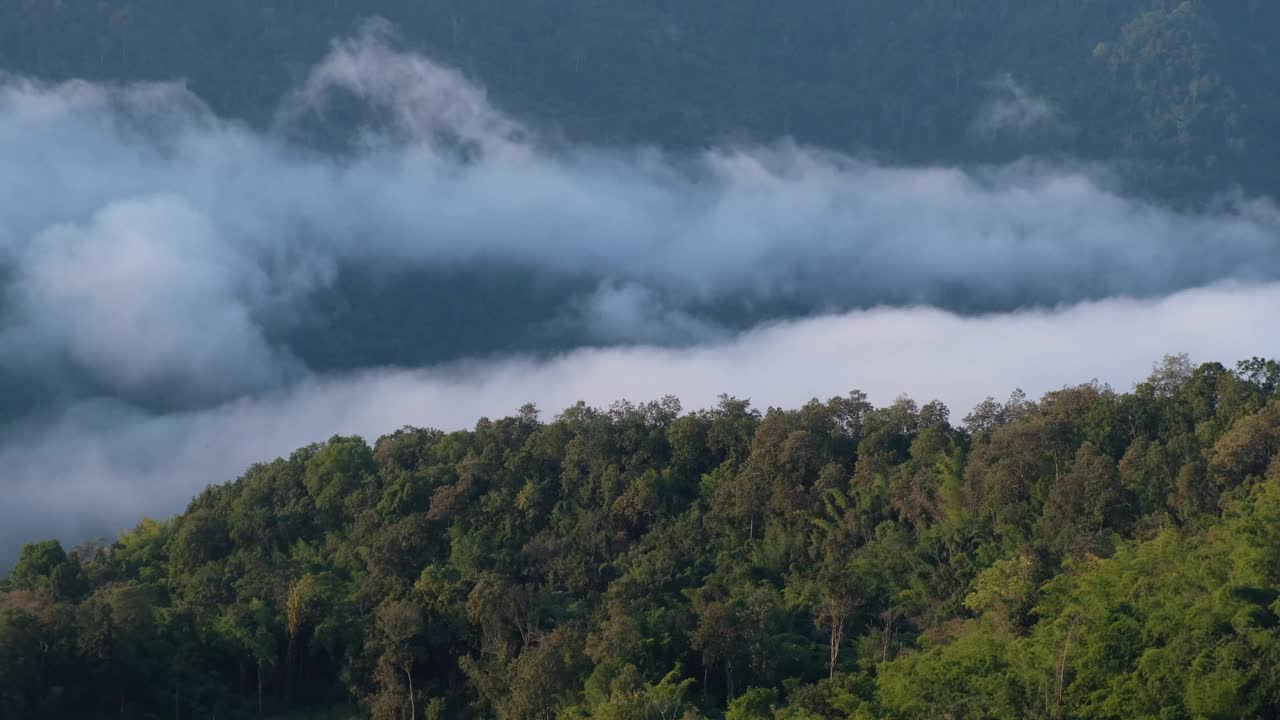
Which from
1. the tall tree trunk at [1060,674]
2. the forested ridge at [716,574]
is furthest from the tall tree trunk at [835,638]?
the tall tree trunk at [1060,674]

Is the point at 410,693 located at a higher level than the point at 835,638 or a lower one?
lower

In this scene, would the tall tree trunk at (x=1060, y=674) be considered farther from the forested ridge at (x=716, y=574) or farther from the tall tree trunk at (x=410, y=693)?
the tall tree trunk at (x=410, y=693)

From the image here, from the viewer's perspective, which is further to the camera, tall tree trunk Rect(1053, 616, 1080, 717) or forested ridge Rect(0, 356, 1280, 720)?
forested ridge Rect(0, 356, 1280, 720)

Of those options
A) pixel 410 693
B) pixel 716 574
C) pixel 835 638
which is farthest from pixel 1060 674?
pixel 410 693

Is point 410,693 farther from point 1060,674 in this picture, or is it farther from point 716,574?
point 1060,674

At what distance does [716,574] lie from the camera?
165 ft

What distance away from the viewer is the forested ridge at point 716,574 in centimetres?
3788

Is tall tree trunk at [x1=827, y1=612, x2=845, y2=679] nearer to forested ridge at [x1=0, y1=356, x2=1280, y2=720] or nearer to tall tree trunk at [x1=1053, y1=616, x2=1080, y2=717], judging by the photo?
forested ridge at [x1=0, y1=356, x2=1280, y2=720]

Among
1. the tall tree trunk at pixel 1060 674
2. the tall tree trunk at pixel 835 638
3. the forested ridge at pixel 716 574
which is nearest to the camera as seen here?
the tall tree trunk at pixel 1060 674

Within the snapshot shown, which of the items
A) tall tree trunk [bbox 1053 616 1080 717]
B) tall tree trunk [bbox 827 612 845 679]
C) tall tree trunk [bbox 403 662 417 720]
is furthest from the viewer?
tall tree trunk [bbox 403 662 417 720]

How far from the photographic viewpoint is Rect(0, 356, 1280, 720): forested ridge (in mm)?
37875

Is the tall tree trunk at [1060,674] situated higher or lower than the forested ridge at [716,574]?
lower

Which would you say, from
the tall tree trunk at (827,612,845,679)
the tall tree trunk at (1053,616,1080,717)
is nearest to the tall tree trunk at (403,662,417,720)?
the tall tree trunk at (827,612,845,679)

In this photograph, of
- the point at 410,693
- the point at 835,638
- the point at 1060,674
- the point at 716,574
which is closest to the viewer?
the point at 1060,674
